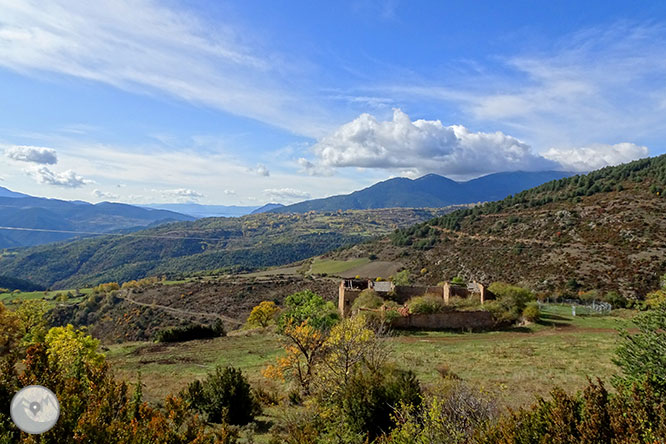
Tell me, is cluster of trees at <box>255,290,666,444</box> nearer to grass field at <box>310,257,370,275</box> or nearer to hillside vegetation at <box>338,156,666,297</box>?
hillside vegetation at <box>338,156,666,297</box>

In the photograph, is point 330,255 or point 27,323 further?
point 330,255

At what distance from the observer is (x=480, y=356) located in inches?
788

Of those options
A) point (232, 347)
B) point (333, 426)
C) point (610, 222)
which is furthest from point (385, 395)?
point (610, 222)

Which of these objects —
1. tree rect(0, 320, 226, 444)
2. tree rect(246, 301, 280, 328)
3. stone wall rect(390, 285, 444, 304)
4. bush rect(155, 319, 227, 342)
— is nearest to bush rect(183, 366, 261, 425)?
tree rect(0, 320, 226, 444)

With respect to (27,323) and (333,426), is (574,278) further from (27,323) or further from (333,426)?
(27,323)

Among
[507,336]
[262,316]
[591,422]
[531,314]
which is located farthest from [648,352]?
[262,316]

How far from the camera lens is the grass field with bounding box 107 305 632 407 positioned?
15.7 metres

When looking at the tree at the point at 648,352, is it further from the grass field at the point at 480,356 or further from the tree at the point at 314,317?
the tree at the point at 314,317

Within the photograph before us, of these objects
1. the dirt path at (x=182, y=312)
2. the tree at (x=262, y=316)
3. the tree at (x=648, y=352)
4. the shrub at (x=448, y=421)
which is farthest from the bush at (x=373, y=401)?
the dirt path at (x=182, y=312)

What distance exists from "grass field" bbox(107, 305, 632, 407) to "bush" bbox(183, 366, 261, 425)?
2559mm

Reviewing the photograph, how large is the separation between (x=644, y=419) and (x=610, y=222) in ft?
211

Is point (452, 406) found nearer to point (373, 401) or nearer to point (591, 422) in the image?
point (373, 401)

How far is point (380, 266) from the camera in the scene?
8688 cm

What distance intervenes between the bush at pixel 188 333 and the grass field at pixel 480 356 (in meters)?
2.50
